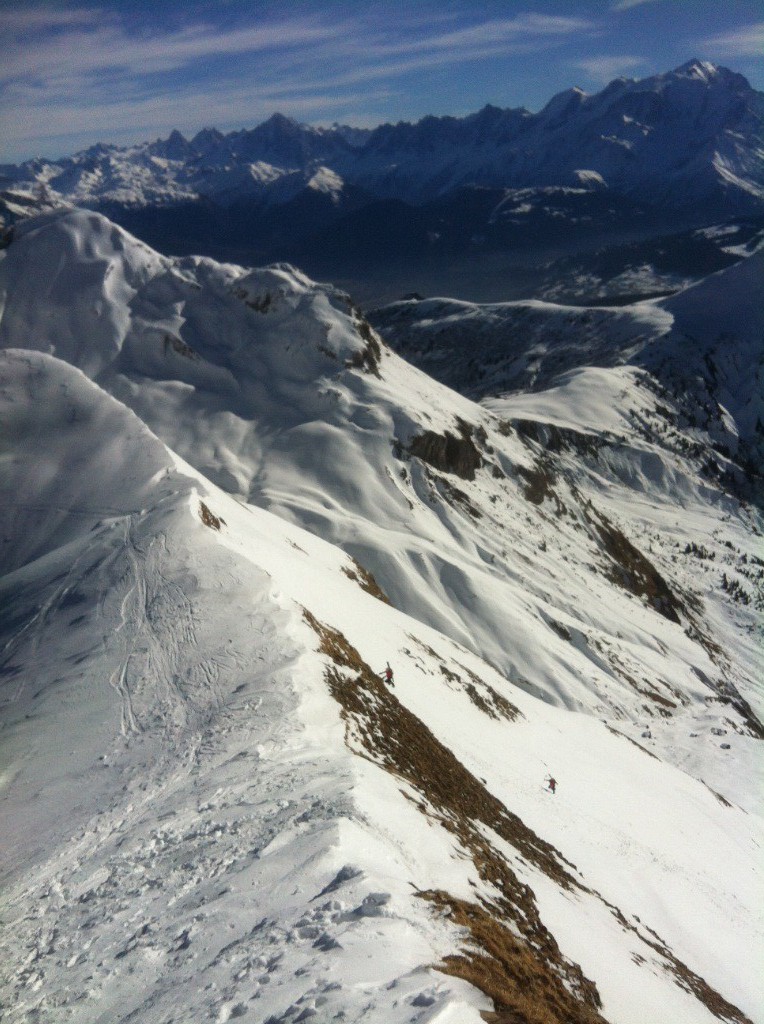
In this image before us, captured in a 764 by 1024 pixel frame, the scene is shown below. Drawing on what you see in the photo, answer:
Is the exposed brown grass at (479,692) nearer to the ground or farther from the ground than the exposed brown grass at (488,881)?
nearer to the ground

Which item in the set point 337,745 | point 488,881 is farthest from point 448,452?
point 488,881

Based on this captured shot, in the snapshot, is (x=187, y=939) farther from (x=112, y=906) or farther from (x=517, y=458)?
(x=517, y=458)

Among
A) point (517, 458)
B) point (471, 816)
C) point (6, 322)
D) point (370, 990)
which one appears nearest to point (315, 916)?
point (370, 990)

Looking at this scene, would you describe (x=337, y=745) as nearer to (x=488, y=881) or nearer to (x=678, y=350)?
(x=488, y=881)

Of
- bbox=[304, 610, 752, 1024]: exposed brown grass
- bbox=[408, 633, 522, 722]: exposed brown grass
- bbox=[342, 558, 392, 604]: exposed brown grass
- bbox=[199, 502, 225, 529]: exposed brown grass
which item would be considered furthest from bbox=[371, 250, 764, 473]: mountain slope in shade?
bbox=[304, 610, 752, 1024]: exposed brown grass

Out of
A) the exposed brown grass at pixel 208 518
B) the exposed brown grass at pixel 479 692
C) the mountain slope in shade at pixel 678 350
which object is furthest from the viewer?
the mountain slope in shade at pixel 678 350

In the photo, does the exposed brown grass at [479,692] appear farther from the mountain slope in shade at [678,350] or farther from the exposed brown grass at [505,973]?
the mountain slope in shade at [678,350]

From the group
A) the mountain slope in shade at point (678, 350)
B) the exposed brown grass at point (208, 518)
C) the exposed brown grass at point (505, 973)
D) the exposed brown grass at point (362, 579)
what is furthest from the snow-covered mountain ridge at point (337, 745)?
the mountain slope in shade at point (678, 350)

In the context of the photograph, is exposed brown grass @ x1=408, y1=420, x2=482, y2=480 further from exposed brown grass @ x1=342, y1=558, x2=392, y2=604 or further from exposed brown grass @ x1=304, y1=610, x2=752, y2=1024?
exposed brown grass @ x1=304, y1=610, x2=752, y2=1024
